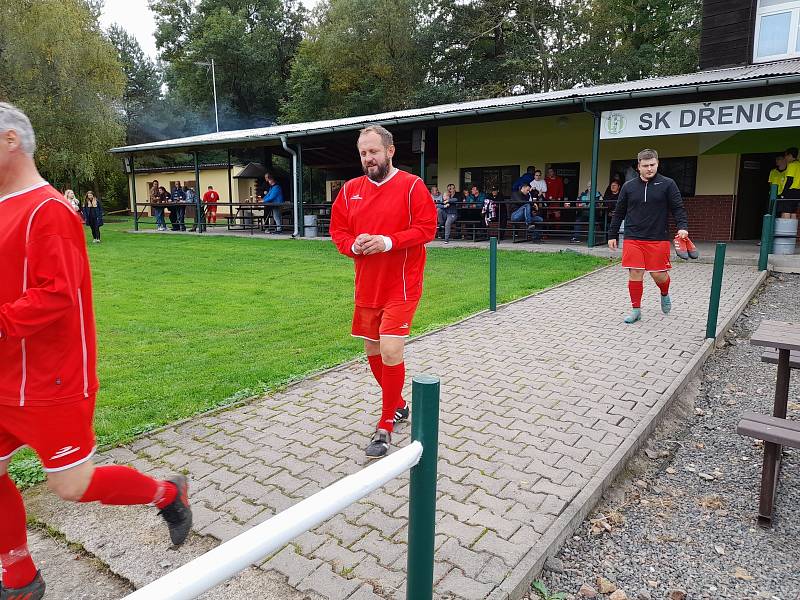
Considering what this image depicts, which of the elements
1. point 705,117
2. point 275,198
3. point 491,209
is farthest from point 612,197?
point 275,198

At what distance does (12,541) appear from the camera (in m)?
2.30

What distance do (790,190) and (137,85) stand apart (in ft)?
201

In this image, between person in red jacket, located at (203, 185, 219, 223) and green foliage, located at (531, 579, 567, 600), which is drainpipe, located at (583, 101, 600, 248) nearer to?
green foliage, located at (531, 579, 567, 600)

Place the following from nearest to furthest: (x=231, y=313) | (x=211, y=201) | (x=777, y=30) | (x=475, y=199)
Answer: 1. (x=231, y=313)
2. (x=777, y=30)
3. (x=475, y=199)
4. (x=211, y=201)

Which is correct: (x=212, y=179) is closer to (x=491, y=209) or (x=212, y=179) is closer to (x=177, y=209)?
(x=177, y=209)

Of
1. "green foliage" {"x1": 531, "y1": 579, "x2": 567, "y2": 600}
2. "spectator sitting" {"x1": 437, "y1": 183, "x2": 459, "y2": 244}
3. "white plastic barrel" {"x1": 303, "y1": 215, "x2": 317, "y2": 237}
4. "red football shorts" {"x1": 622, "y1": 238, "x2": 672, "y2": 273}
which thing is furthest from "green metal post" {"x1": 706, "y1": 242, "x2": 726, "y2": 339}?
"white plastic barrel" {"x1": 303, "y1": 215, "x2": 317, "y2": 237}

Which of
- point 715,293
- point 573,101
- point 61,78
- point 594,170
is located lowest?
point 715,293

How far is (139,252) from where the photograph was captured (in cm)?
1583

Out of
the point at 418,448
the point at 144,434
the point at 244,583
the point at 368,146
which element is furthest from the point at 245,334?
the point at 418,448

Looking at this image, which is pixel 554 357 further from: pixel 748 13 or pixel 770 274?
pixel 748 13

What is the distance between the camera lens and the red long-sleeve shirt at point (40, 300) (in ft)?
6.52

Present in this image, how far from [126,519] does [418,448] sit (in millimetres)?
2083

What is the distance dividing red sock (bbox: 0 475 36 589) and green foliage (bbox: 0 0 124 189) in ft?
84.9

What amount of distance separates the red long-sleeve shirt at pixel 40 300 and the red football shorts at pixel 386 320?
72.3 inches
